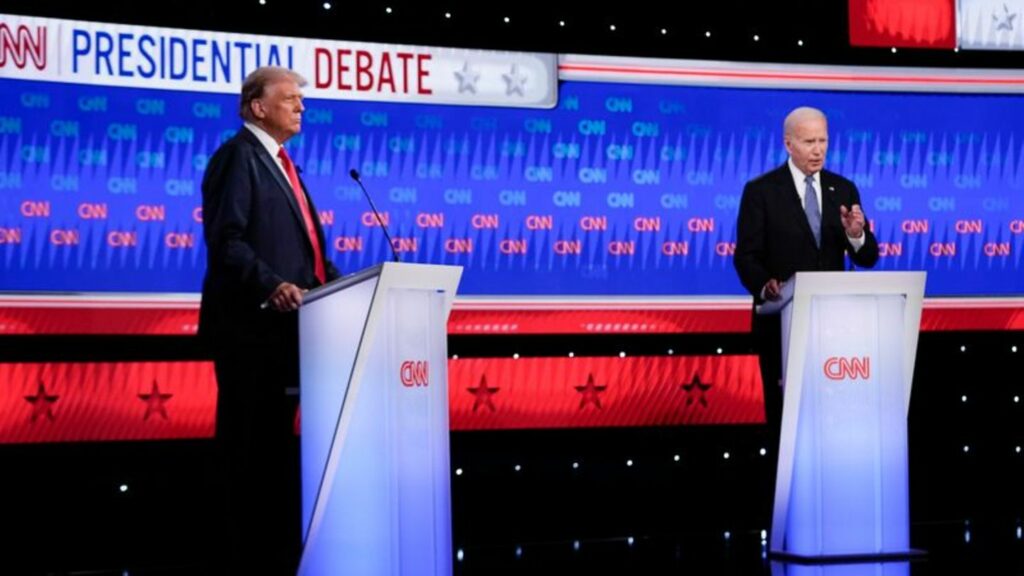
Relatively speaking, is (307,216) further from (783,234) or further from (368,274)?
(783,234)

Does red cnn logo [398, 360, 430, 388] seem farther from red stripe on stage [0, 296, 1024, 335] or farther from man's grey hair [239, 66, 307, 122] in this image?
red stripe on stage [0, 296, 1024, 335]

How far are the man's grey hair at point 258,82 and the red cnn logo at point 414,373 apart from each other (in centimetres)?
82

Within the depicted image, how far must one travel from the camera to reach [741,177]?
6.27 m

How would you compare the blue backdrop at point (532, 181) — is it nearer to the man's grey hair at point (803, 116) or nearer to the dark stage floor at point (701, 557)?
the dark stage floor at point (701, 557)

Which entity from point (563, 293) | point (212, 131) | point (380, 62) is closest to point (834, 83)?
point (563, 293)

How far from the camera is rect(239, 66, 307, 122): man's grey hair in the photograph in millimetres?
4258

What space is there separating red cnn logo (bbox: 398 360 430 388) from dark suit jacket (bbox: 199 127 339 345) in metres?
0.43

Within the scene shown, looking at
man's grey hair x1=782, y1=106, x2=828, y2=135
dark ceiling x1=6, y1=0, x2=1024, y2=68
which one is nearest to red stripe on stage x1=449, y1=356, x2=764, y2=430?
dark ceiling x1=6, y1=0, x2=1024, y2=68

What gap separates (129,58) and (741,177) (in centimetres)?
232

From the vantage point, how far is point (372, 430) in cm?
388

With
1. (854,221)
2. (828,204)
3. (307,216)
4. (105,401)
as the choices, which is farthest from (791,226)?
(105,401)

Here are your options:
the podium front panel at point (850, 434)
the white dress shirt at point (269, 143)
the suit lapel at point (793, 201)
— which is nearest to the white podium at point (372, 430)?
the white dress shirt at point (269, 143)

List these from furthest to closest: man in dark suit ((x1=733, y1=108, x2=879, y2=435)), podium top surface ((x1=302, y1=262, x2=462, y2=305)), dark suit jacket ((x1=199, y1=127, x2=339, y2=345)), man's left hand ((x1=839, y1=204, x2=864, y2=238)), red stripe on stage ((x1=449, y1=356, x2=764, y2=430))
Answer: red stripe on stage ((x1=449, y1=356, x2=764, y2=430))
man in dark suit ((x1=733, y1=108, x2=879, y2=435))
man's left hand ((x1=839, y1=204, x2=864, y2=238))
dark suit jacket ((x1=199, y1=127, x2=339, y2=345))
podium top surface ((x1=302, y1=262, x2=462, y2=305))

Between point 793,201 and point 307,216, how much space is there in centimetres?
174
